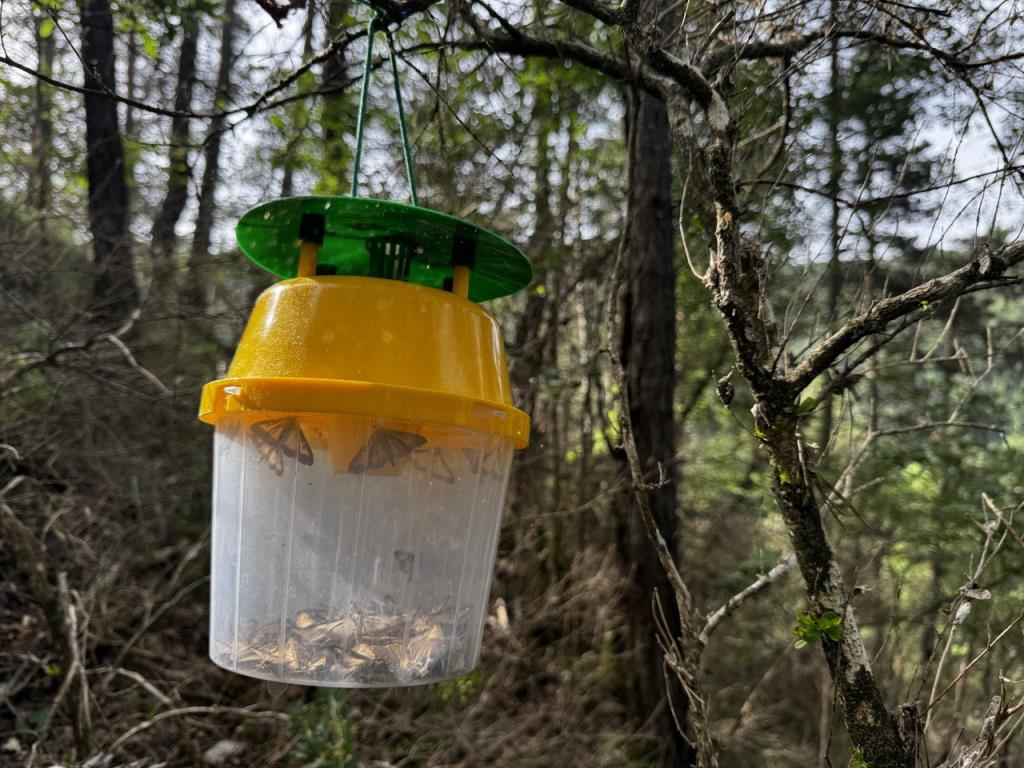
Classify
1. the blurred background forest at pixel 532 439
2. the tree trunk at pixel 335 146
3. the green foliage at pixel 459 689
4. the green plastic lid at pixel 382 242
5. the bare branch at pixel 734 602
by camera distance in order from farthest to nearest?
the tree trunk at pixel 335 146 < the green foliage at pixel 459 689 < the blurred background forest at pixel 532 439 < the bare branch at pixel 734 602 < the green plastic lid at pixel 382 242

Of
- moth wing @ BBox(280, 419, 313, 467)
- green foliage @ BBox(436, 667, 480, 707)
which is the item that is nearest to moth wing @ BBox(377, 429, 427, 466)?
moth wing @ BBox(280, 419, 313, 467)

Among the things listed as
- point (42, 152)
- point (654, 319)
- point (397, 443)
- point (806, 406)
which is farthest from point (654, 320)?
point (42, 152)

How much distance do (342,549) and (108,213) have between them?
15.6ft

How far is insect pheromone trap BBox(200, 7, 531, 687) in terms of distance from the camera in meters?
1.10

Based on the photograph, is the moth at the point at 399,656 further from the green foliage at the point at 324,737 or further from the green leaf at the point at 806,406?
the green foliage at the point at 324,737

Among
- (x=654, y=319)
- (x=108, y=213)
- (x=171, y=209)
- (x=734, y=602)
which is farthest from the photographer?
(x=171, y=209)

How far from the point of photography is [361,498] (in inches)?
43.9

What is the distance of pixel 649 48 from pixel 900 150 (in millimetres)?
4550

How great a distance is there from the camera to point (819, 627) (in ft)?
4.16

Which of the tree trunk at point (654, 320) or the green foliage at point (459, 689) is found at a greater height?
the tree trunk at point (654, 320)

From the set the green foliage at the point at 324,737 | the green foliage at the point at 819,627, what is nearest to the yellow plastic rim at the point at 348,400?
the green foliage at the point at 819,627

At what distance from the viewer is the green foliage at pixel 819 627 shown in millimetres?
1258

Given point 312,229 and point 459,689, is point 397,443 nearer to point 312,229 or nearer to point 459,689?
point 312,229

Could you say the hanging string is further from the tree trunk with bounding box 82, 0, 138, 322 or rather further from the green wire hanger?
the tree trunk with bounding box 82, 0, 138, 322
